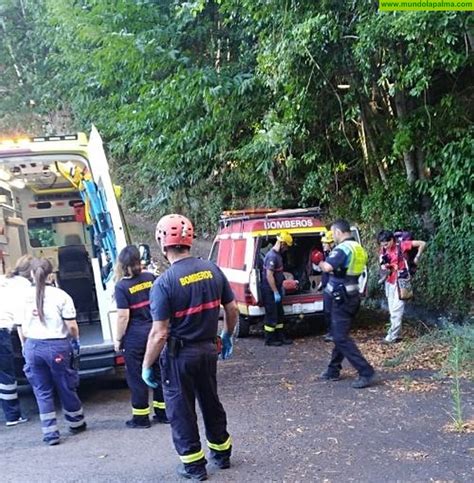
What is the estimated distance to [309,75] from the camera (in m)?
9.12

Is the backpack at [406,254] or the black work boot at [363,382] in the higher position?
the backpack at [406,254]

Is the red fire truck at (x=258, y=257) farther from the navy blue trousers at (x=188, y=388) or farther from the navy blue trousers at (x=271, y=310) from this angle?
the navy blue trousers at (x=188, y=388)

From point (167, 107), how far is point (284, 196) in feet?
18.6

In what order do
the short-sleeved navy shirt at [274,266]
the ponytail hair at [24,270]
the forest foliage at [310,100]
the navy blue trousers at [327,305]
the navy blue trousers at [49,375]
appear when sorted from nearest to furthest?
the navy blue trousers at [49,375], the ponytail hair at [24,270], the navy blue trousers at [327,305], the forest foliage at [310,100], the short-sleeved navy shirt at [274,266]

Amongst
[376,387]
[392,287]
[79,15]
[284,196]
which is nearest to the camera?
[376,387]

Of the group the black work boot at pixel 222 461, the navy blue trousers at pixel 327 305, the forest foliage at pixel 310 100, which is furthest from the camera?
the forest foliage at pixel 310 100

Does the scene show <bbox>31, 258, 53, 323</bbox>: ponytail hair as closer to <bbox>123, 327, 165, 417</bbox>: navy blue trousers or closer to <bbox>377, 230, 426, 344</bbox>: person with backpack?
<bbox>123, 327, 165, 417</bbox>: navy blue trousers

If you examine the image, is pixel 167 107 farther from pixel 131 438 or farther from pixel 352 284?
pixel 131 438

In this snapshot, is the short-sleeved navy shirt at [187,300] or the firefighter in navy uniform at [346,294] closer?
the short-sleeved navy shirt at [187,300]

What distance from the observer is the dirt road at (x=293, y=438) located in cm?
441

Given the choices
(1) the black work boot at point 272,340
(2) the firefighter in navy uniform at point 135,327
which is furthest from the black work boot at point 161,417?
(1) the black work boot at point 272,340

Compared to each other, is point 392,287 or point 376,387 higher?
point 392,287

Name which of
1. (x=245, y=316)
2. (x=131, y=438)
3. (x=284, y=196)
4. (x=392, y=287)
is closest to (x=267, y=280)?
(x=245, y=316)

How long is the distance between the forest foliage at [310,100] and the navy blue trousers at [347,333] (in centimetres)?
277
